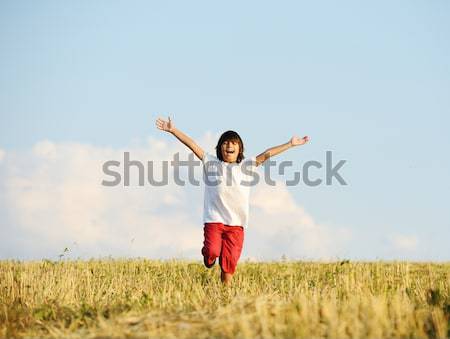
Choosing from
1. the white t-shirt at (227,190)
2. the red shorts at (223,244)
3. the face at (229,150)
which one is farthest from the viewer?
the face at (229,150)

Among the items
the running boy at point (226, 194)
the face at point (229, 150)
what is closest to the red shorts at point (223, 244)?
the running boy at point (226, 194)

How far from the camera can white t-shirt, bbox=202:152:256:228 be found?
8781 millimetres

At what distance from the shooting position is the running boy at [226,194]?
875 cm

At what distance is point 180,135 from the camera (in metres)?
A: 8.95

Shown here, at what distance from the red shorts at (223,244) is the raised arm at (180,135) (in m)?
1.02

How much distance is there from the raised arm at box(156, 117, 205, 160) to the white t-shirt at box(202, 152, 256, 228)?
0.36ft

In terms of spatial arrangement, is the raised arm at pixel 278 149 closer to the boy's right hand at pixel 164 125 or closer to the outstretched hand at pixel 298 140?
the outstretched hand at pixel 298 140

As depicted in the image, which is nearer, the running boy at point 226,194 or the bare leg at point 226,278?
the running boy at point 226,194

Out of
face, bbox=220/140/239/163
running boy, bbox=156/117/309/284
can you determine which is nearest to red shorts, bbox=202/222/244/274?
running boy, bbox=156/117/309/284

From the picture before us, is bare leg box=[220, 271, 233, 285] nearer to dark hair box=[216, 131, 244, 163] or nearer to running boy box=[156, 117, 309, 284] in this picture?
running boy box=[156, 117, 309, 284]

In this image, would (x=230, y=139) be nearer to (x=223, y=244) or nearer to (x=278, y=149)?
(x=278, y=149)

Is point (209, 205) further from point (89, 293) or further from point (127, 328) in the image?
point (127, 328)

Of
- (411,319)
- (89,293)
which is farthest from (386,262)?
(411,319)

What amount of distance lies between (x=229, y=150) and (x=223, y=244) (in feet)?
4.25
